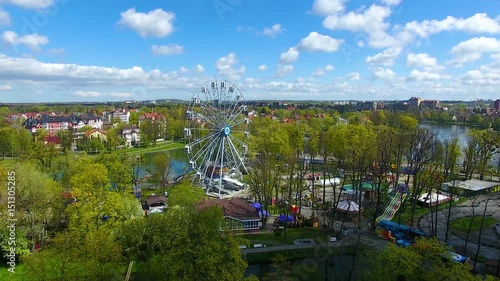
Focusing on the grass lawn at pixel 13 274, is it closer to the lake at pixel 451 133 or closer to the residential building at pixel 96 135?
the residential building at pixel 96 135

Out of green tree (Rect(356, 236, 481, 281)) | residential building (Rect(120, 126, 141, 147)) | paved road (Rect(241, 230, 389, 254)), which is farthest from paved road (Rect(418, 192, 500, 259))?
residential building (Rect(120, 126, 141, 147))

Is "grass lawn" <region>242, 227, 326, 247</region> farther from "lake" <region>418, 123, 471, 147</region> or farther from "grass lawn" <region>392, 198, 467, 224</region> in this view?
"lake" <region>418, 123, 471, 147</region>

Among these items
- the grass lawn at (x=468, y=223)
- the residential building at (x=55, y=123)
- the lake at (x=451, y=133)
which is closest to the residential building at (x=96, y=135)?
the residential building at (x=55, y=123)

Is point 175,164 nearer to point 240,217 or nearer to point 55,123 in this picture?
point 240,217

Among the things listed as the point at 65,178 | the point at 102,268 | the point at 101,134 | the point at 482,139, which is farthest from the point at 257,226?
the point at 101,134

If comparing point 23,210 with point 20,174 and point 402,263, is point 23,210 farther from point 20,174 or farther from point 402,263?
point 402,263
